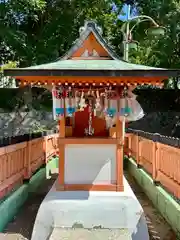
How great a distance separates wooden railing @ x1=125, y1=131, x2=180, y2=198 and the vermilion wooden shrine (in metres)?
0.99

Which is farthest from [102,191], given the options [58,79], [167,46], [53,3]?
[53,3]

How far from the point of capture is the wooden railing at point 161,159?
6210mm

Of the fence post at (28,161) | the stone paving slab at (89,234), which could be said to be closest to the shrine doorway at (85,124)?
the fence post at (28,161)

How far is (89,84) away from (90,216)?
2477 millimetres

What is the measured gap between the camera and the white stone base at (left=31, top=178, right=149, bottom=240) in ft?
19.4

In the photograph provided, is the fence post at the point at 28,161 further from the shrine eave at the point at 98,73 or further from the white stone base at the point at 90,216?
the shrine eave at the point at 98,73

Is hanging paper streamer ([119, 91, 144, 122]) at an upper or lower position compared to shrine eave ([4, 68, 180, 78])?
lower

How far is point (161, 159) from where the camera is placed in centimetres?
759

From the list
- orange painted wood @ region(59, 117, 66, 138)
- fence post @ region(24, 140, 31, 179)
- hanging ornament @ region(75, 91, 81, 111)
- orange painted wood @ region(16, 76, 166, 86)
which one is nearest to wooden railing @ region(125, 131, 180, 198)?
orange painted wood @ region(16, 76, 166, 86)

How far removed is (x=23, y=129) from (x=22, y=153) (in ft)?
40.6

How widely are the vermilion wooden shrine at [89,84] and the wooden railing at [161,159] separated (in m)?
0.99

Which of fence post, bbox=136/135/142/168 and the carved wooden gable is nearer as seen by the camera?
the carved wooden gable

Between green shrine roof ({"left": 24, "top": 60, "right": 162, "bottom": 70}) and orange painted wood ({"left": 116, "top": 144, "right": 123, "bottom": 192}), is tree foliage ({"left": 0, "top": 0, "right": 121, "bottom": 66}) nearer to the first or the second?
green shrine roof ({"left": 24, "top": 60, "right": 162, "bottom": 70})

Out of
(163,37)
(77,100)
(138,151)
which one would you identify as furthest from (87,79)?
(163,37)
